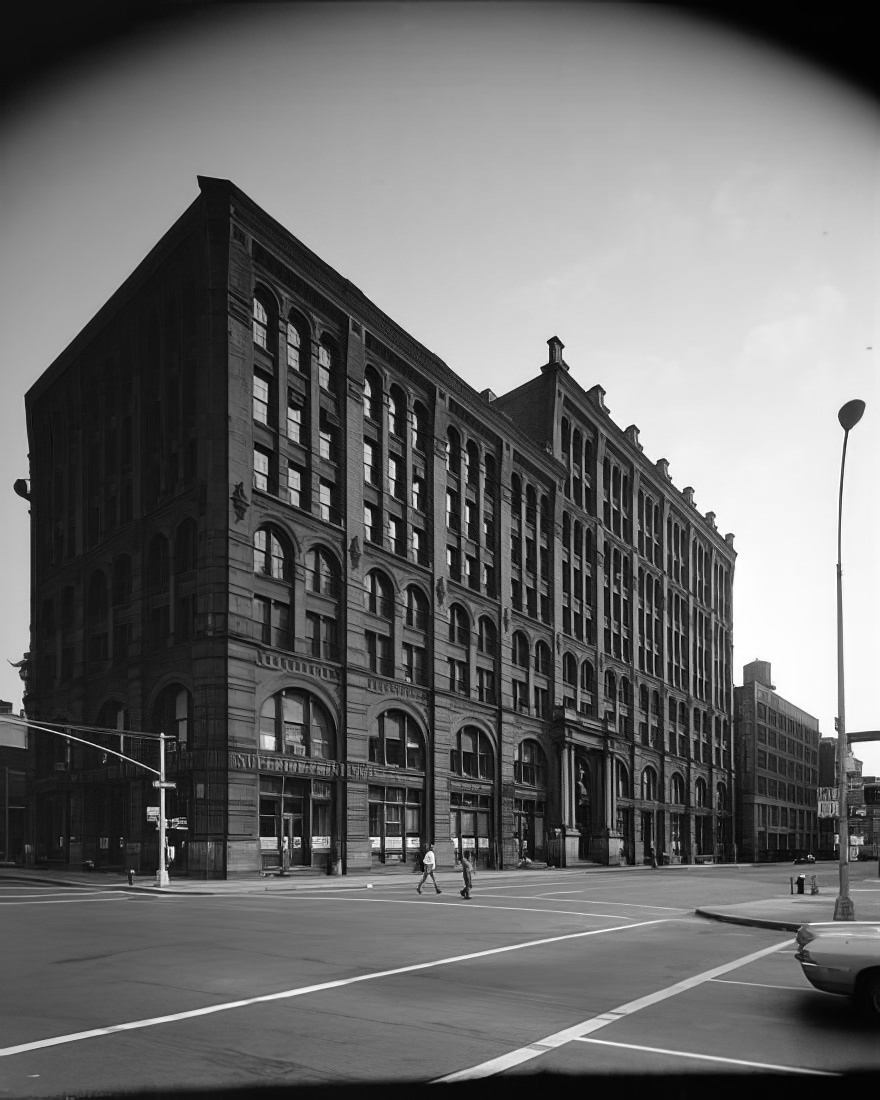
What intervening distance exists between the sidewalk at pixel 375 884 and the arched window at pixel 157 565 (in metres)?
13.5

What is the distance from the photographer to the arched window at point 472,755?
211 feet

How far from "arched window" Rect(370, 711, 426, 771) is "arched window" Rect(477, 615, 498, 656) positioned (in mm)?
9740

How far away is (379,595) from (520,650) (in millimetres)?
17841

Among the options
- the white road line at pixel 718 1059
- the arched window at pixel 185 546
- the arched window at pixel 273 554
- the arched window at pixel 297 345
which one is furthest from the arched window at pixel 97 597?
the white road line at pixel 718 1059

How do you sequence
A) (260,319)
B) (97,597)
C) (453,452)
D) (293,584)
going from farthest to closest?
(453,452) < (97,597) < (260,319) < (293,584)

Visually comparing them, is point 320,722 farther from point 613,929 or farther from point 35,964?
point 35,964

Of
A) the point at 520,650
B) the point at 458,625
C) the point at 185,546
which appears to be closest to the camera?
the point at 185,546

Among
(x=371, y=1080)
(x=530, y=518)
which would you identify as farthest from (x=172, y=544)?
(x=371, y=1080)

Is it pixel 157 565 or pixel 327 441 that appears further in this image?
pixel 327 441

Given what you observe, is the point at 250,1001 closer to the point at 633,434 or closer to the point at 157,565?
the point at 157,565

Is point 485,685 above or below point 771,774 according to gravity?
above

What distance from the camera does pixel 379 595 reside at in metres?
58.6

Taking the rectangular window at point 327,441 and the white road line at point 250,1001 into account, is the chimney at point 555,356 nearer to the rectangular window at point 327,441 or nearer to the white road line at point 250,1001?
the rectangular window at point 327,441

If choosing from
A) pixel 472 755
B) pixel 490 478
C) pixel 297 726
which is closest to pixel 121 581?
pixel 297 726
